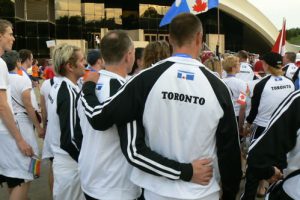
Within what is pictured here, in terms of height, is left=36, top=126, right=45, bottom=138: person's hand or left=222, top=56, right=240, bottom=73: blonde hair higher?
left=222, top=56, right=240, bottom=73: blonde hair

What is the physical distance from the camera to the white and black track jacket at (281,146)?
2.18m

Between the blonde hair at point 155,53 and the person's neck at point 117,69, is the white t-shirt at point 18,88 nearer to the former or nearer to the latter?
the blonde hair at point 155,53

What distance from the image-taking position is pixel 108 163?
2.66 metres

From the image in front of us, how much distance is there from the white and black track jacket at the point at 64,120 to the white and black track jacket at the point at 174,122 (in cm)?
89

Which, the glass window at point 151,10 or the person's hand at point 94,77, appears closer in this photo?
the person's hand at point 94,77

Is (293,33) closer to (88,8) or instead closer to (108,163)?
(88,8)

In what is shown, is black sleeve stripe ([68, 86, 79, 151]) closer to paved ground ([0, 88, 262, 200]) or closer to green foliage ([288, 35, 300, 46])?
paved ground ([0, 88, 262, 200])

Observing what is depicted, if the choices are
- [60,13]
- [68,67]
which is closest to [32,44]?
[60,13]

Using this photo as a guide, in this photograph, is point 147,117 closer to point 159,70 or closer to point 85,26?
point 159,70

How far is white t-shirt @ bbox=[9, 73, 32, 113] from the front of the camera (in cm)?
450

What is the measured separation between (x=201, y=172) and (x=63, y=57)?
6.91 feet

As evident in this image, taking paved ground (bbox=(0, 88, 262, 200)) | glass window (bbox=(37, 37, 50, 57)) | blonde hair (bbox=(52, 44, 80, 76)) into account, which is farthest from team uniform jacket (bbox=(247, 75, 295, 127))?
glass window (bbox=(37, 37, 50, 57))

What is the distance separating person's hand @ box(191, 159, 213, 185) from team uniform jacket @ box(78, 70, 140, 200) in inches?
20.6

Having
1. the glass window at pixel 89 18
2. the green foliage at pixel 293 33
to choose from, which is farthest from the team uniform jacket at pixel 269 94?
the green foliage at pixel 293 33
